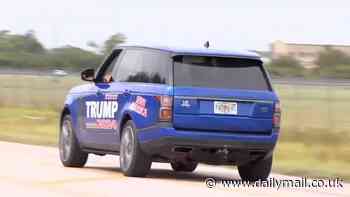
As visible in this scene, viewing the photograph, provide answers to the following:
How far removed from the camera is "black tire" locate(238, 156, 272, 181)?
47.4 feet

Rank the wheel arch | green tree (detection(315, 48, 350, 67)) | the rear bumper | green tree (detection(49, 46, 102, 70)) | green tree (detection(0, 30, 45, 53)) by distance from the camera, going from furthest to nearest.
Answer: green tree (detection(0, 30, 45, 53)), green tree (detection(49, 46, 102, 70)), green tree (detection(315, 48, 350, 67)), the wheel arch, the rear bumper

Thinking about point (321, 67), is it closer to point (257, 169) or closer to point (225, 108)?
point (257, 169)

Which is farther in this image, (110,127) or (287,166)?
(287,166)

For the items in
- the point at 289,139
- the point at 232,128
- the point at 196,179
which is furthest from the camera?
the point at 289,139

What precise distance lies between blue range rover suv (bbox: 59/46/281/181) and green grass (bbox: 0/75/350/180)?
2.97 metres

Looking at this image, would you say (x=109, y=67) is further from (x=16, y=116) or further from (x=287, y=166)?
(x=16, y=116)

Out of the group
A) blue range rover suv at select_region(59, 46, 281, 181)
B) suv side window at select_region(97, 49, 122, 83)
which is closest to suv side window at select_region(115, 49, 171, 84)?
blue range rover suv at select_region(59, 46, 281, 181)

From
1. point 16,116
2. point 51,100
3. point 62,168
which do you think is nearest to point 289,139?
point 62,168

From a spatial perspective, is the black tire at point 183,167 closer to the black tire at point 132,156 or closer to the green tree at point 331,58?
the black tire at point 132,156

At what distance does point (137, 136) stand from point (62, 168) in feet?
7.91

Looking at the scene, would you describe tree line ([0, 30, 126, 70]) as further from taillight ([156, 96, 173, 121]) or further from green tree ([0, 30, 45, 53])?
taillight ([156, 96, 173, 121])

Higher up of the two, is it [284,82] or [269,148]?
[269,148]

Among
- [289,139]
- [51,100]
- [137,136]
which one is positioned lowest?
[51,100]

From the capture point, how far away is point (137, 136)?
14023 mm
